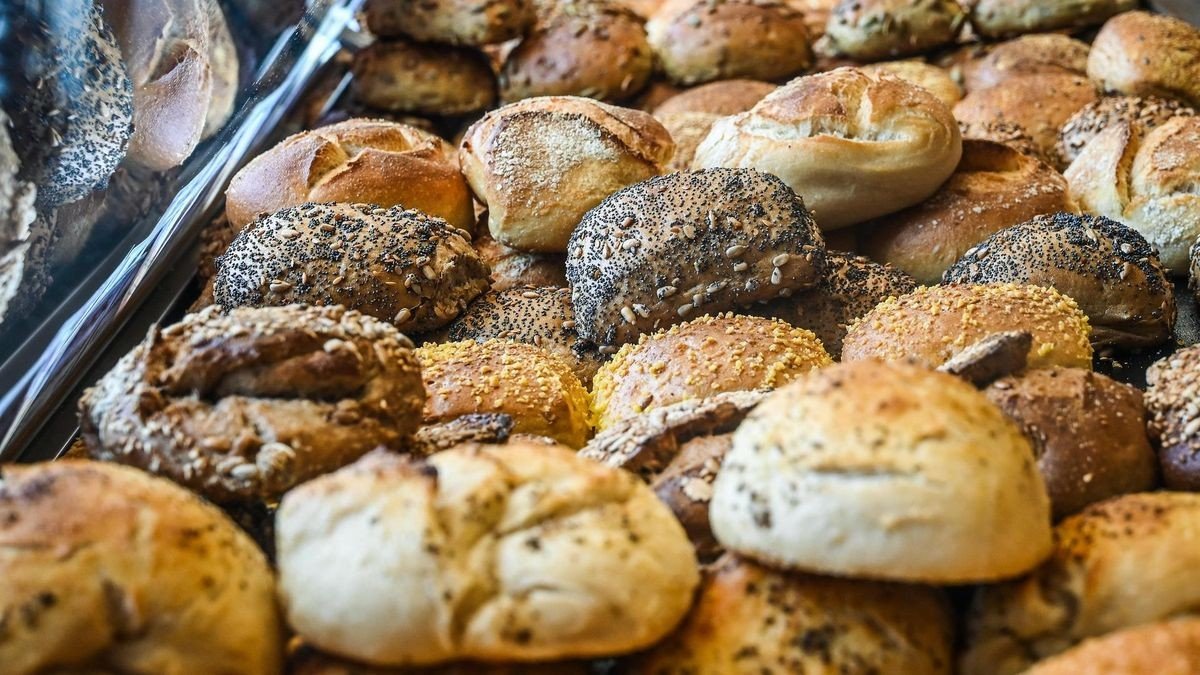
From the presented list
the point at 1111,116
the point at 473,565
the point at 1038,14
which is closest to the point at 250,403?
the point at 473,565

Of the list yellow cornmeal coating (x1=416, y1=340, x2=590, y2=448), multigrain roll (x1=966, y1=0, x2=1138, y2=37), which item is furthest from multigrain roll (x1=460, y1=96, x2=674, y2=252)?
multigrain roll (x1=966, y1=0, x2=1138, y2=37)

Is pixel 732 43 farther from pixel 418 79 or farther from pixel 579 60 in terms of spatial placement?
pixel 418 79

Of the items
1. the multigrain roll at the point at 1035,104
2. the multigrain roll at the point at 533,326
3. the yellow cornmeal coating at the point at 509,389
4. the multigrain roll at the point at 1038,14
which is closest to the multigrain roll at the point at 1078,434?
the yellow cornmeal coating at the point at 509,389

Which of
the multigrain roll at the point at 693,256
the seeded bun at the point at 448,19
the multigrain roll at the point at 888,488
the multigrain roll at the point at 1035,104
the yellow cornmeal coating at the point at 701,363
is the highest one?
the multigrain roll at the point at 888,488

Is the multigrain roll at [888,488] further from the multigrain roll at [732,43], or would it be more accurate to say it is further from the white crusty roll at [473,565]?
the multigrain roll at [732,43]

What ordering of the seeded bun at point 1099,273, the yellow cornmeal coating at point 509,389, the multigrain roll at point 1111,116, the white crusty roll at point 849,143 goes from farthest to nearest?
1. the multigrain roll at point 1111,116
2. the white crusty roll at point 849,143
3. the seeded bun at point 1099,273
4. the yellow cornmeal coating at point 509,389

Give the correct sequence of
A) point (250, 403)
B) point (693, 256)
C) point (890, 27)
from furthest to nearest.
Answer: point (890, 27), point (693, 256), point (250, 403)
